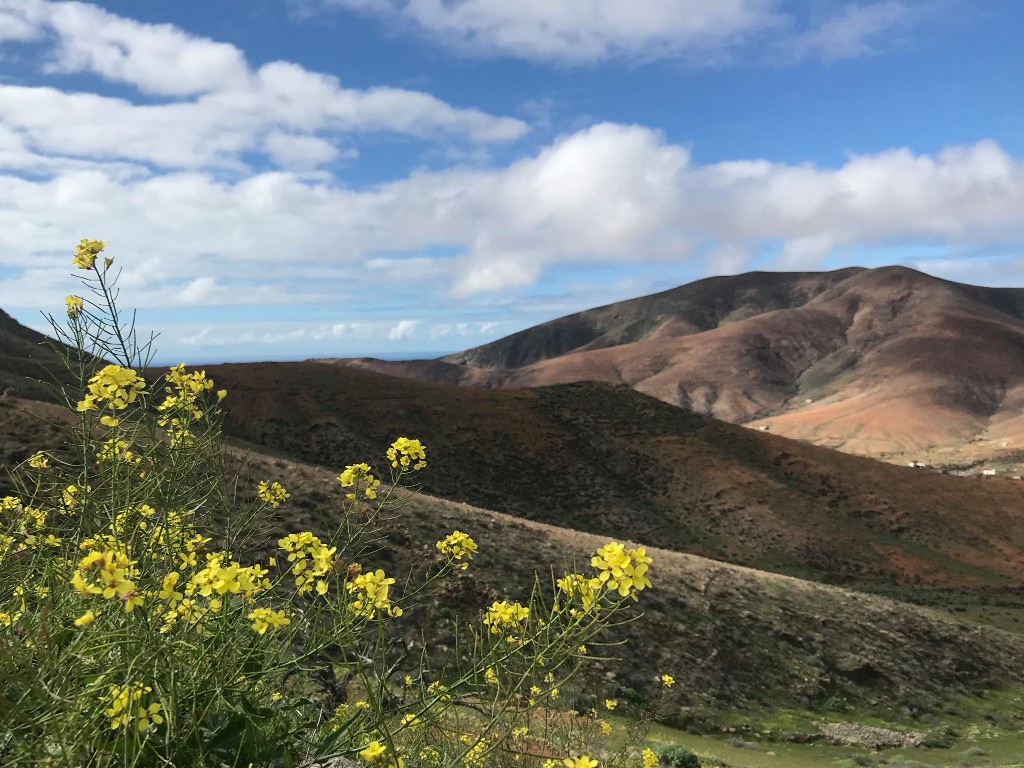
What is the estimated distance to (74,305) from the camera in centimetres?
Answer: 332

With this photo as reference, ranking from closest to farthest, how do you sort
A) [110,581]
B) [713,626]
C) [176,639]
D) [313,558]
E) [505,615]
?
[110,581] < [176,639] < [313,558] < [505,615] < [713,626]

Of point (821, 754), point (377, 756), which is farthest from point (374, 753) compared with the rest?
point (821, 754)

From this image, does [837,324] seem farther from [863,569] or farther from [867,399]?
[863,569]

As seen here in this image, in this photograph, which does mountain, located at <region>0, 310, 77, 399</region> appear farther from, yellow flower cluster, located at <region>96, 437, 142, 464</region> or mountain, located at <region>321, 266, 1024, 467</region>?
mountain, located at <region>321, 266, 1024, 467</region>

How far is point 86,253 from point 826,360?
14410 cm

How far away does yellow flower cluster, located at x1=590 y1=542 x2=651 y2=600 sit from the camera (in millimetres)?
2457

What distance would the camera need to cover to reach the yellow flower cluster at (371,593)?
8.70ft

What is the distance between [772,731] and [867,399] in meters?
101

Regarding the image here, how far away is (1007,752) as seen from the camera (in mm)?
13898

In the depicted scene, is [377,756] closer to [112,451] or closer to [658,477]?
[112,451]

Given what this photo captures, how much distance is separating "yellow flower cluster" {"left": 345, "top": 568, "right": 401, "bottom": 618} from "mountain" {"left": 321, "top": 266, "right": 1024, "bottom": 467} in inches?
3177

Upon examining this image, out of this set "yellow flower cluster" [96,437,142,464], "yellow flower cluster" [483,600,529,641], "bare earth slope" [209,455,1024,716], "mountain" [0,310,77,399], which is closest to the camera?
"yellow flower cluster" [96,437,142,464]

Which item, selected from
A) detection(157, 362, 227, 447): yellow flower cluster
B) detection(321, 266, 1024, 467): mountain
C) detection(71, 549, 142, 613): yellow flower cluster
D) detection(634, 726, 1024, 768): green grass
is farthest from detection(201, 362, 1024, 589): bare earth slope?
detection(321, 266, 1024, 467): mountain

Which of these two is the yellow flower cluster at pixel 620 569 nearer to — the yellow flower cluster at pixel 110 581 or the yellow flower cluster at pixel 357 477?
the yellow flower cluster at pixel 357 477
